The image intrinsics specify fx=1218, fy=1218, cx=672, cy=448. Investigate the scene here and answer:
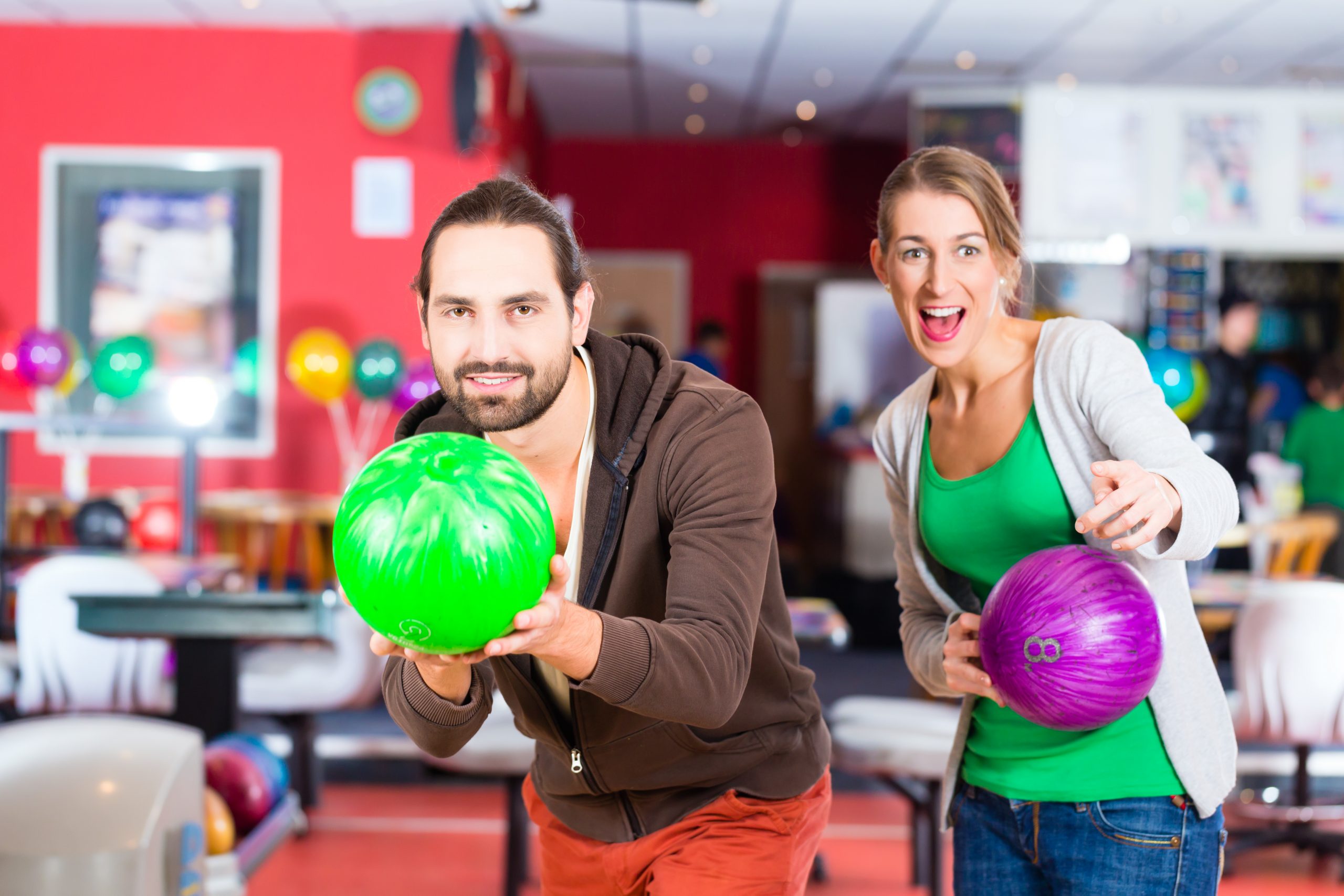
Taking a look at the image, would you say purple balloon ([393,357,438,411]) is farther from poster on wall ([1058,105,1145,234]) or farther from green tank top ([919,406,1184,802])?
poster on wall ([1058,105,1145,234])

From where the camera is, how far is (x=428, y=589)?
1059mm

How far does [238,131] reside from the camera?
5.93 m

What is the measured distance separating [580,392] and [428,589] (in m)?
0.51

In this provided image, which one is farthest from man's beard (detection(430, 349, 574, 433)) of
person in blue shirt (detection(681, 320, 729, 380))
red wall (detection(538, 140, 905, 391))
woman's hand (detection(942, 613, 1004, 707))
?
red wall (detection(538, 140, 905, 391))

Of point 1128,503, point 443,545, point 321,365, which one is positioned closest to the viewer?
point 443,545

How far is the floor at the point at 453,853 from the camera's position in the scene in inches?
134

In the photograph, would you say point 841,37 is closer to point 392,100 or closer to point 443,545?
point 392,100

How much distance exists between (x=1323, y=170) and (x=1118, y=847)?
21.4 feet

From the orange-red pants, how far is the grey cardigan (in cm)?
27

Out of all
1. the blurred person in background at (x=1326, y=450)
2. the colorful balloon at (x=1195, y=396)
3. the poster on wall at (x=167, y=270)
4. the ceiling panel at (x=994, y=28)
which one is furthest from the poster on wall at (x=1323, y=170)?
the poster on wall at (x=167, y=270)

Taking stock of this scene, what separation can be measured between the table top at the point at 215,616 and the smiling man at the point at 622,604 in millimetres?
1445

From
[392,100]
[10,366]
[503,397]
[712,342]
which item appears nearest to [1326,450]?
[712,342]

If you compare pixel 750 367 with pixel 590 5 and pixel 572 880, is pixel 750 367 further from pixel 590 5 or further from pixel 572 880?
pixel 572 880

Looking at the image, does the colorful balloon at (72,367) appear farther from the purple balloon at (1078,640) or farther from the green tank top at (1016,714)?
the purple balloon at (1078,640)
